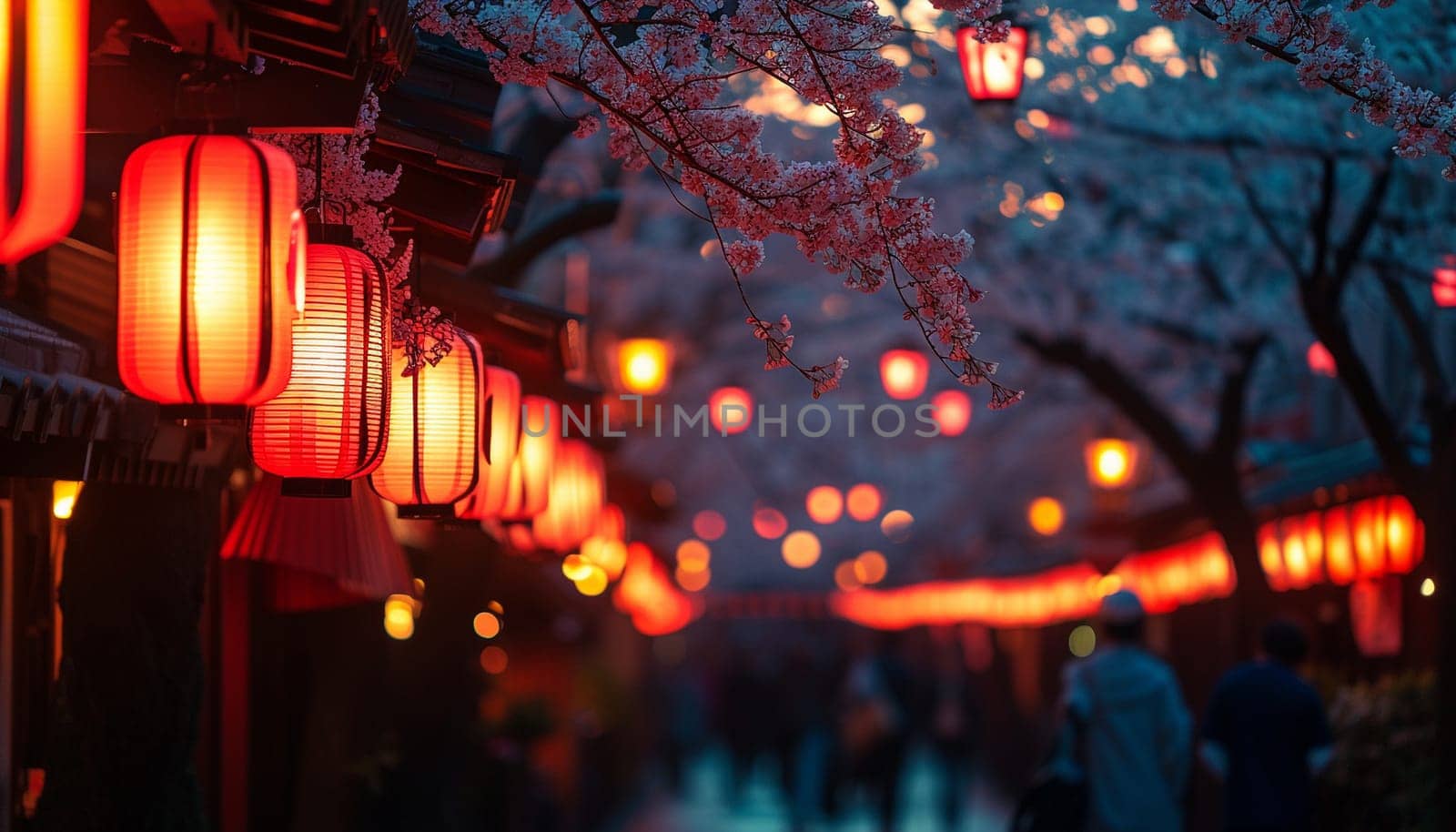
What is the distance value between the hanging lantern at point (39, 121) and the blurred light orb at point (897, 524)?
39.1 m

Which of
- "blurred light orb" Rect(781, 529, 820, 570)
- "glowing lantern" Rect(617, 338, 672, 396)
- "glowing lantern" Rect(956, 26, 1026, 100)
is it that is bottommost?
"glowing lantern" Rect(617, 338, 672, 396)

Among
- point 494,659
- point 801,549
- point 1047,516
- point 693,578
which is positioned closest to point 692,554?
point 693,578

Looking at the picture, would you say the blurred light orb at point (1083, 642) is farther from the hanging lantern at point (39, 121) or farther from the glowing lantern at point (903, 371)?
the hanging lantern at point (39, 121)

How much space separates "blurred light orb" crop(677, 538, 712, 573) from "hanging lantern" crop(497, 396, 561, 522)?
31.2 m

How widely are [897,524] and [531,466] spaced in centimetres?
3752

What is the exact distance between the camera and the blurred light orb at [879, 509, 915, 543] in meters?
44.0

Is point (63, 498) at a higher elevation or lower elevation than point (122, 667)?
higher

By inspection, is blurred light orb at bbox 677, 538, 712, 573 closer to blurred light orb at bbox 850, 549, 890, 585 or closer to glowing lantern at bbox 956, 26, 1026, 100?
blurred light orb at bbox 850, 549, 890, 585

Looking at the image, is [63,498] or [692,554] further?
[692,554]

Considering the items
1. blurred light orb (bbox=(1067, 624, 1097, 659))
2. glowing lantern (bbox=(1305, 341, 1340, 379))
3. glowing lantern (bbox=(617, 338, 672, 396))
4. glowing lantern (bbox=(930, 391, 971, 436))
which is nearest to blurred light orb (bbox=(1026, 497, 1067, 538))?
blurred light orb (bbox=(1067, 624, 1097, 659))

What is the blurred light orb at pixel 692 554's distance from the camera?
4312 cm

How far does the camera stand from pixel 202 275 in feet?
15.3

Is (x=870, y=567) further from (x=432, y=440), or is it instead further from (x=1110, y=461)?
(x=432, y=440)

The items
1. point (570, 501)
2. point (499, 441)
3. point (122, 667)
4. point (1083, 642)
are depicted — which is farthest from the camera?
point (1083, 642)
